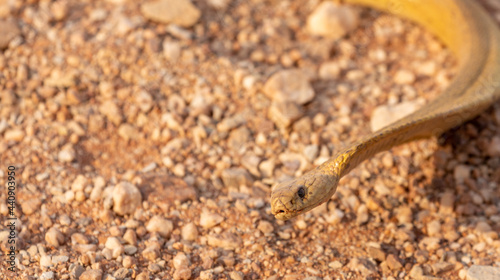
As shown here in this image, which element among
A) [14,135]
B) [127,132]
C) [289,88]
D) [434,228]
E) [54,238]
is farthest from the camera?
[289,88]

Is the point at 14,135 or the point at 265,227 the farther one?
the point at 14,135

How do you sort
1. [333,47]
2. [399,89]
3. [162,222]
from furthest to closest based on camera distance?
1. [333,47]
2. [399,89]
3. [162,222]

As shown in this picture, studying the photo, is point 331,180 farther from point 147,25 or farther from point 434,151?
point 147,25

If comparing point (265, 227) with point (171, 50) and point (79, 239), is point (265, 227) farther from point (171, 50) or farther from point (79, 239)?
point (171, 50)

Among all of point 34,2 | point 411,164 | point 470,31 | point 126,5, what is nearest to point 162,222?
point 411,164

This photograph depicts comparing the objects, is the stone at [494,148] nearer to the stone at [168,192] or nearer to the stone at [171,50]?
the stone at [168,192]

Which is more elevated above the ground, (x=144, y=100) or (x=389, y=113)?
(x=144, y=100)

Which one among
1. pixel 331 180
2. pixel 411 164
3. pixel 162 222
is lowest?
pixel 411 164

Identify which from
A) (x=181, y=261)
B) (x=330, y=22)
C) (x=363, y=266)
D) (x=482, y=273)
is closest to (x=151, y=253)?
(x=181, y=261)
